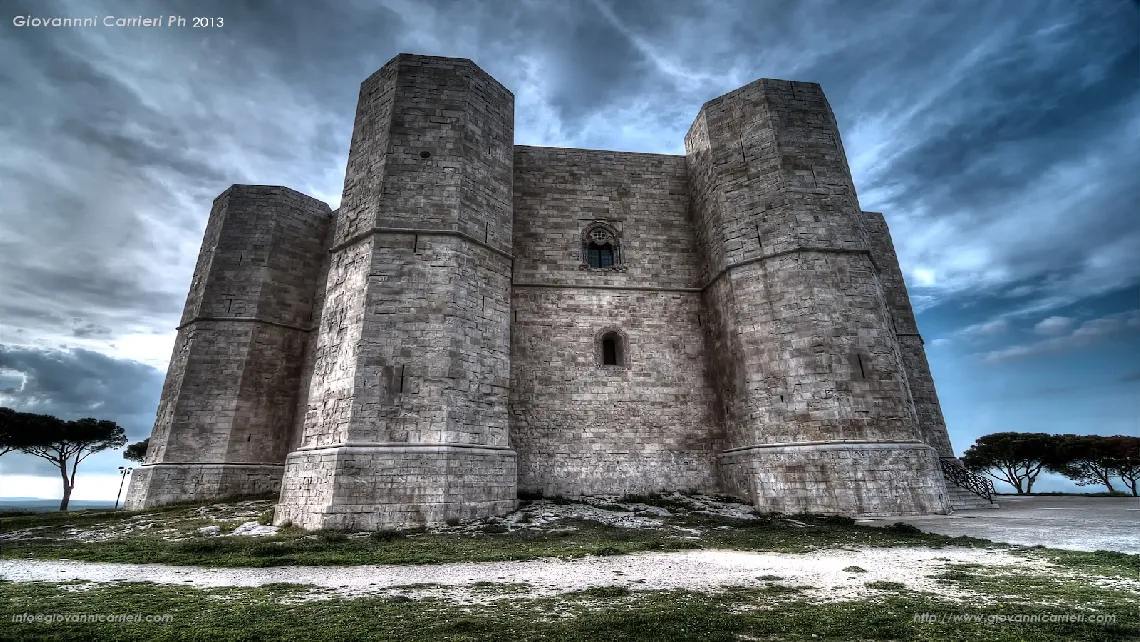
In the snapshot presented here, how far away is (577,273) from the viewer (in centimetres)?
1425

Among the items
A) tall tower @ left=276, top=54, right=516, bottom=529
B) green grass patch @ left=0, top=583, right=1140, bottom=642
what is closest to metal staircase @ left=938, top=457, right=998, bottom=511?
green grass patch @ left=0, top=583, right=1140, bottom=642

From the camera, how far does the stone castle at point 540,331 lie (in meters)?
10.1

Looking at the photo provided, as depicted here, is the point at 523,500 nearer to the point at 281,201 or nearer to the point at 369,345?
the point at 369,345

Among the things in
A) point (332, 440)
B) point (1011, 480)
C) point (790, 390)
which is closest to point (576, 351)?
point (790, 390)

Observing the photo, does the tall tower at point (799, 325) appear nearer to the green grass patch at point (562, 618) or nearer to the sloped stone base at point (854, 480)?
the sloped stone base at point (854, 480)

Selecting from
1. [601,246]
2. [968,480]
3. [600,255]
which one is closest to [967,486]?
[968,480]

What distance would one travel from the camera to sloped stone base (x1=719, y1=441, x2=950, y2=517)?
33.2 ft

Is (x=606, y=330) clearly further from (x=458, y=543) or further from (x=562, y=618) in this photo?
(x=562, y=618)

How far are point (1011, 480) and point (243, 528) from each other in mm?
31509

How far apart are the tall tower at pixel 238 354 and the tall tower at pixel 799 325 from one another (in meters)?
12.9

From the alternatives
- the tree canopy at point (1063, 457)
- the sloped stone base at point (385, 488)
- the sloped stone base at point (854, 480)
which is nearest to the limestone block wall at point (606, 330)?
the sloped stone base at point (854, 480)

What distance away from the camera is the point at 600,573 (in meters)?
5.51

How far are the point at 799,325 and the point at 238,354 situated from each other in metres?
15.6

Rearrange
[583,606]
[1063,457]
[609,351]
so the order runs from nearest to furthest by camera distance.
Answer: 1. [583,606]
2. [609,351]
3. [1063,457]
